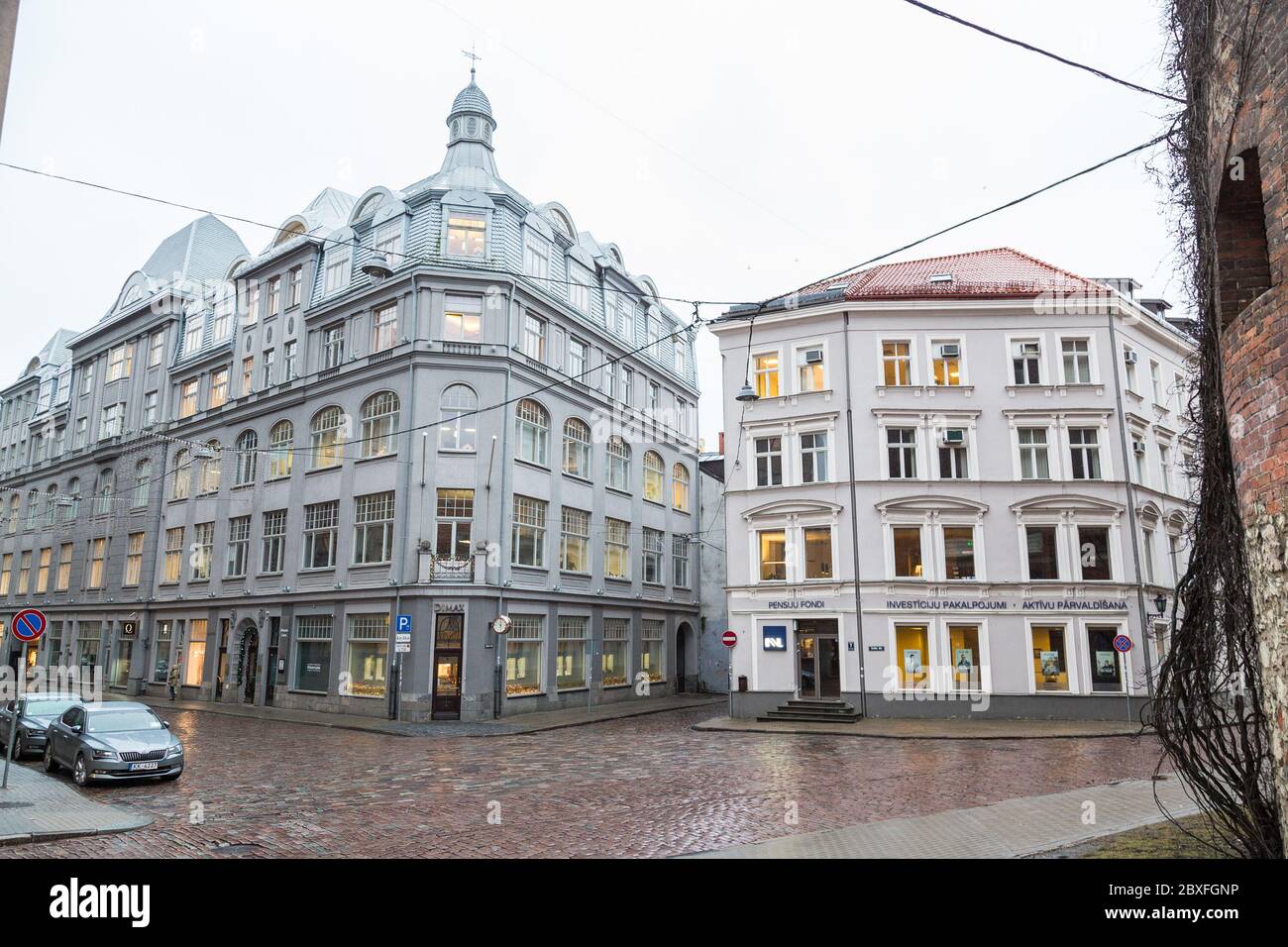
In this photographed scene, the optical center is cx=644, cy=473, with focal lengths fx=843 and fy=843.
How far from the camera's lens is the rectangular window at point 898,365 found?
2773 centimetres

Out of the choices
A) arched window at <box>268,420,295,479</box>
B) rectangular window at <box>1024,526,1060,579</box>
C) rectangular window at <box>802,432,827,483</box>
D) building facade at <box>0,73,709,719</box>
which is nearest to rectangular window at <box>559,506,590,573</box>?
building facade at <box>0,73,709,719</box>

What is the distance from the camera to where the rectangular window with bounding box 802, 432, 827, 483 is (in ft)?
91.0

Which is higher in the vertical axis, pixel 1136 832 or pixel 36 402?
pixel 36 402

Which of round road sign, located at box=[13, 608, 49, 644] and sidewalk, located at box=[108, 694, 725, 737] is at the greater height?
round road sign, located at box=[13, 608, 49, 644]

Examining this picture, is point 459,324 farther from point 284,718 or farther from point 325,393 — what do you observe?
point 284,718

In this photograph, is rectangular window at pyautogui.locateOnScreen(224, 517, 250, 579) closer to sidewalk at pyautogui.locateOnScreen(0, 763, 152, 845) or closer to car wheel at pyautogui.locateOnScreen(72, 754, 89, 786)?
car wheel at pyautogui.locateOnScreen(72, 754, 89, 786)

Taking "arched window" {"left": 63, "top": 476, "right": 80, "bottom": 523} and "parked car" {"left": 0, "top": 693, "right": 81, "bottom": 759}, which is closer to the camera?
"parked car" {"left": 0, "top": 693, "right": 81, "bottom": 759}

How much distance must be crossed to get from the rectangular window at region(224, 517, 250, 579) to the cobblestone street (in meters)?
13.4

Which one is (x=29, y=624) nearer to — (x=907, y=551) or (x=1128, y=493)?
(x=907, y=551)

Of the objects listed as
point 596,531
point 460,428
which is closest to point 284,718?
point 460,428

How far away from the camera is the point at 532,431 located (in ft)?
107

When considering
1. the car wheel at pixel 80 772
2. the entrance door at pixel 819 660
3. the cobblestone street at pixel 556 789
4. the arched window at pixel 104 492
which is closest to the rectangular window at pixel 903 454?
the entrance door at pixel 819 660
